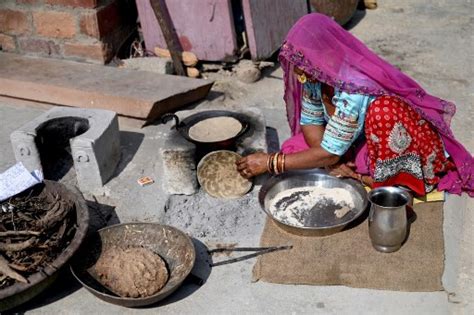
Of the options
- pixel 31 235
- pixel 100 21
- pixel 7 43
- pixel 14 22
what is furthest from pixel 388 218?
pixel 7 43

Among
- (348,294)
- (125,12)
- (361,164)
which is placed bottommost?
(348,294)

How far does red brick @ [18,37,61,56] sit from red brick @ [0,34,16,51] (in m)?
0.07

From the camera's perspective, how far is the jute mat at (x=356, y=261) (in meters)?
3.04

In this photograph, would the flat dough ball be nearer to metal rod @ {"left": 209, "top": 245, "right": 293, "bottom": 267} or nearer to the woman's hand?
metal rod @ {"left": 209, "top": 245, "right": 293, "bottom": 267}

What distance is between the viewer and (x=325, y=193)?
3605mm

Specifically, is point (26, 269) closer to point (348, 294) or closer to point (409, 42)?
point (348, 294)

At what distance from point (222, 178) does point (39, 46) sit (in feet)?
7.96

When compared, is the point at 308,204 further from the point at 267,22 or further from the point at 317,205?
the point at 267,22

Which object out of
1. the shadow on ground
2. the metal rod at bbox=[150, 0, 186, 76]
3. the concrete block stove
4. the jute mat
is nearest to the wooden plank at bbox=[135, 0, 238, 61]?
the metal rod at bbox=[150, 0, 186, 76]

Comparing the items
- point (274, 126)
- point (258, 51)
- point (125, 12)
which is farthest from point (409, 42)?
point (125, 12)

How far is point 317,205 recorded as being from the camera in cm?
352

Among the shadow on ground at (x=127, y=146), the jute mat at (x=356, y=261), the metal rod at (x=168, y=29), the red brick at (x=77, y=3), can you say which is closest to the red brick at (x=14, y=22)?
the red brick at (x=77, y=3)

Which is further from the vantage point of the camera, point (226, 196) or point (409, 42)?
point (409, 42)

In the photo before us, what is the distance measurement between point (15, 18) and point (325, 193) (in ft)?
10.1
